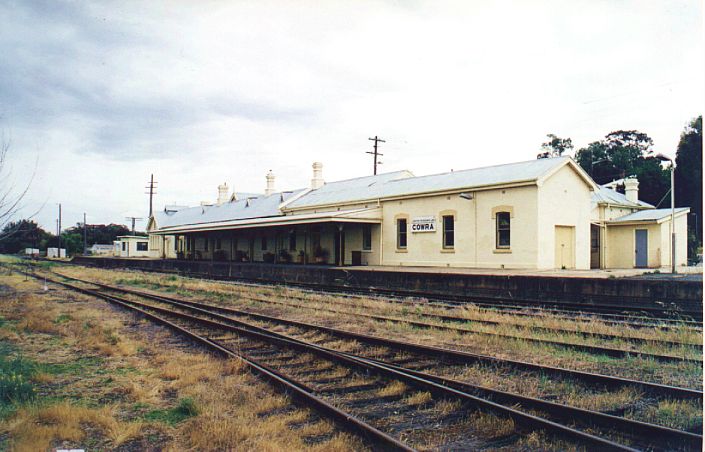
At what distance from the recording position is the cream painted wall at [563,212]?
66.5 feet

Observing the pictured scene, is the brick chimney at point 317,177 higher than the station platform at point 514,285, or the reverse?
the brick chimney at point 317,177

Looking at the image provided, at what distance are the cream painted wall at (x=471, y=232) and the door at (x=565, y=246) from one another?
7.36 ft

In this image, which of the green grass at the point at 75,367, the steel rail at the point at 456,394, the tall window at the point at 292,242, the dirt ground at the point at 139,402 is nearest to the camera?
the steel rail at the point at 456,394

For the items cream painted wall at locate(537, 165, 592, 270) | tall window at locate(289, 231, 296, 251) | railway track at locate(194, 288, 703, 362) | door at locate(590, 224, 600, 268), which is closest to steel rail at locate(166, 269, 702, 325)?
railway track at locate(194, 288, 703, 362)

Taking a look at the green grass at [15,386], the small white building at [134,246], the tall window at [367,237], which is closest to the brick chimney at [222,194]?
the small white building at [134,246]

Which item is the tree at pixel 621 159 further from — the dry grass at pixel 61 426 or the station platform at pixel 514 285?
the dry grass at pixel 61 426

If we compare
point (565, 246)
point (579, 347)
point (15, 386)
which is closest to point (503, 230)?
point (565, 246)

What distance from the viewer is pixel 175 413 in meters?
5.72

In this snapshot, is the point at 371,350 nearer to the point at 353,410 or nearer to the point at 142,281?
the point at 353,410

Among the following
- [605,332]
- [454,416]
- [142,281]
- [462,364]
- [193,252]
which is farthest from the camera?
[193,252]

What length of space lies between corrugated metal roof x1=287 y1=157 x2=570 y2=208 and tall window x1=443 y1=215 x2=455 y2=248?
135cm

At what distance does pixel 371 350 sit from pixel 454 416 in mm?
3317

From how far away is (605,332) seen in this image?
10.0 metres

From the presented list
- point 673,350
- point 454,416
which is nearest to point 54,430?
point 454,416
